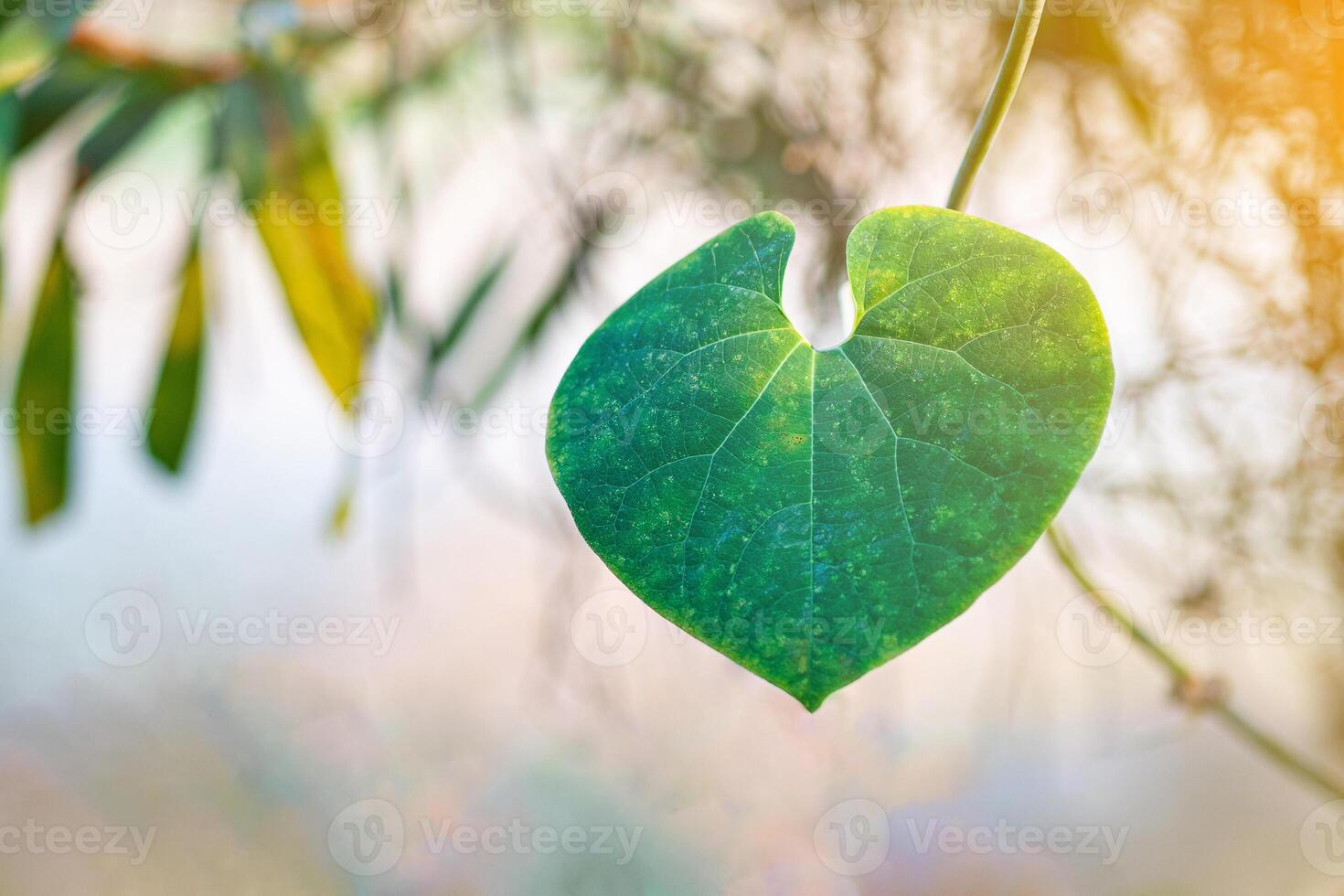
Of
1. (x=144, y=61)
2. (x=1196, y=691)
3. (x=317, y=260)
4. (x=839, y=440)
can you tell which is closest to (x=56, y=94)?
(x=144, y=61)

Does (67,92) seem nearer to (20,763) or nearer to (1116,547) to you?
(20,763)

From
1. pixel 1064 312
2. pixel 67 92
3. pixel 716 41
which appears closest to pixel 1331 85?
pixel 716 41

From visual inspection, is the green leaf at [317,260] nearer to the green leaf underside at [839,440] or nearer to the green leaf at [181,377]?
the green leaf at [181,377]

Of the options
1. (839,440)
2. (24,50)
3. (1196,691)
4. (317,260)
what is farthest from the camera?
(317,260)

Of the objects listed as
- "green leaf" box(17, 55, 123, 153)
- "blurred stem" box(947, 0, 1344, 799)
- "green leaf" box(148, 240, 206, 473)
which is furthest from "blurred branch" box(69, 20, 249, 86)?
"blurred stem" box(947, 0, 1344, 799)

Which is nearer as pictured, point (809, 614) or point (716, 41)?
point (809, 614)

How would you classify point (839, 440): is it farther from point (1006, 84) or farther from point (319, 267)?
point (319, 267)
